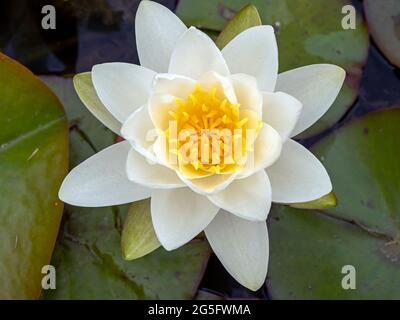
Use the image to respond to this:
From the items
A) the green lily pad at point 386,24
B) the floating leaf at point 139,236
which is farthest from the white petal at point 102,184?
the green lily pad at point 386,24

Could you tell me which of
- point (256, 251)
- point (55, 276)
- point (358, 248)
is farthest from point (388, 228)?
point (55, 276)

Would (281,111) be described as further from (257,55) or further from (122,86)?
(122,86)

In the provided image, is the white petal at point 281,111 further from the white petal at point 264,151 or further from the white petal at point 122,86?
the white petal at point 122,86

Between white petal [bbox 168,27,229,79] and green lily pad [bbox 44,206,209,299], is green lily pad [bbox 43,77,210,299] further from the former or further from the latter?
white petal [bbox 168,27,229,79]

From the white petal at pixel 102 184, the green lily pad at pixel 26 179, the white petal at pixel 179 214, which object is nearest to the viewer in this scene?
the white petal at pixel 179 214

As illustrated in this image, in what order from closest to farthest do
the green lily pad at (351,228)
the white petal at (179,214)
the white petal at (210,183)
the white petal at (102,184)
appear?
the white petal at (210,183), the white petal at (179,214), the white petal at (102,184), the green lily pad at (351,228)

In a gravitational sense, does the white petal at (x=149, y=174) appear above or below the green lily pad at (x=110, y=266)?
above

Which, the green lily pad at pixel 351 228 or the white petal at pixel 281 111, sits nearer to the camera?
the white petal at pixel 281 111
